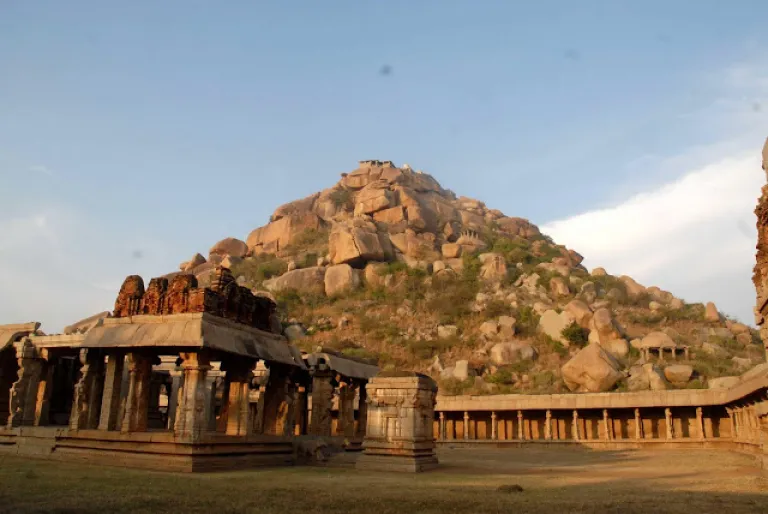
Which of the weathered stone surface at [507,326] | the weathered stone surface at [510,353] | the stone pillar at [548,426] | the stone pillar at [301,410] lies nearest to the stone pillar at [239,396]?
the stone pillar at [301,410]

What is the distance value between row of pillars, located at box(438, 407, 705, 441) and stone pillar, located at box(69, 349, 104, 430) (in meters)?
19.7

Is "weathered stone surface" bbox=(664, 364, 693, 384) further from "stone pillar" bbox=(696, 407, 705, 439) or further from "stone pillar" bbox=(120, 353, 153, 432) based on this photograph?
"stone pillar" bbox=(120, 353, 153, 432)

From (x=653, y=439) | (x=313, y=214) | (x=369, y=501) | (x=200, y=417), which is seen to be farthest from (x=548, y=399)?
(x=313, y=214)

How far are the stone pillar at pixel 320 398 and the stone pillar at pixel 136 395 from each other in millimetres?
6298

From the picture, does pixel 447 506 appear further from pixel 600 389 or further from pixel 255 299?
pixel 600 389

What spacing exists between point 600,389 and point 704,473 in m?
21.5

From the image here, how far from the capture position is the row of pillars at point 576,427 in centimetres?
2800

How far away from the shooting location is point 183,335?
15.1m

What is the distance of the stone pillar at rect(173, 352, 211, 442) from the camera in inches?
576

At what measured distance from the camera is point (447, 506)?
869 centimetres

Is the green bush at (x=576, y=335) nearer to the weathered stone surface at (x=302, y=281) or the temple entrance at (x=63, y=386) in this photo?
the weathered stone surface at (x=302, y=281)

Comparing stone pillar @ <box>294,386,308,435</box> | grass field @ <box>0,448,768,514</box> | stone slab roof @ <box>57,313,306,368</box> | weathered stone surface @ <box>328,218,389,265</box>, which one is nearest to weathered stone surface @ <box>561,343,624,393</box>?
stone pillar @ <box>294,386,308,435</box>

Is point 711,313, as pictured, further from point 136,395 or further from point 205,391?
point 136,395

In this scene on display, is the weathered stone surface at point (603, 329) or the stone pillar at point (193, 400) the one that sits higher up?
the weathered stone surface at point (603, 329)
